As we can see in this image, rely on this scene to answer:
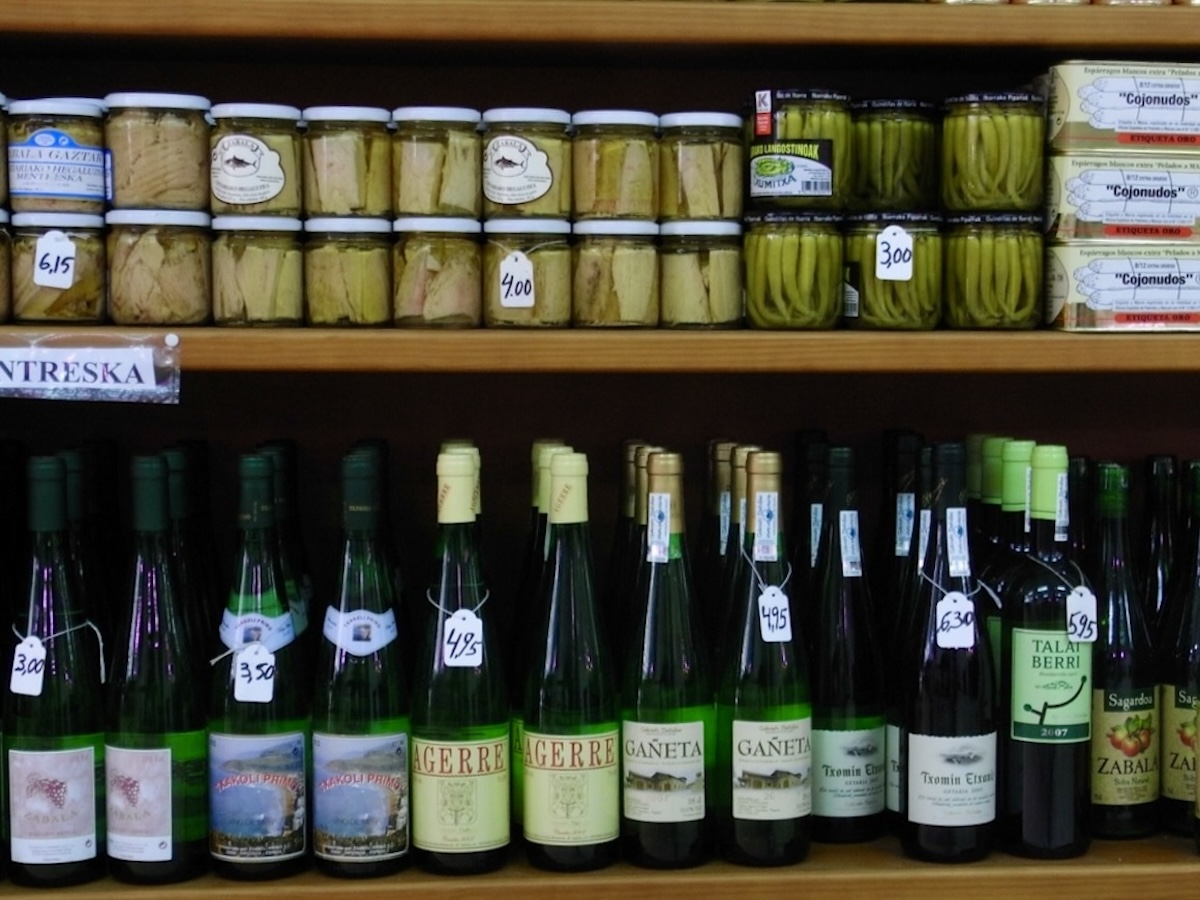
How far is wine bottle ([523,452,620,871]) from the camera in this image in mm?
1296

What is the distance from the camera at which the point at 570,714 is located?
4.42ft

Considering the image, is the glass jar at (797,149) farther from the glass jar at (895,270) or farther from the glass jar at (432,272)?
the glass jar at (432,272)

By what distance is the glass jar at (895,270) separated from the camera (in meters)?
1.36

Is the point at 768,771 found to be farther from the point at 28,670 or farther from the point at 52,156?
the point at 52,156

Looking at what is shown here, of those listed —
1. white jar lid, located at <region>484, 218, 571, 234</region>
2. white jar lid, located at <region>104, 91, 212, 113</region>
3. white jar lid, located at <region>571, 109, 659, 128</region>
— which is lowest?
white jar lid, located at <region>484, 218, 571, 234</region>

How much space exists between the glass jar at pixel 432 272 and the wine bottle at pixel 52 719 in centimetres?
36

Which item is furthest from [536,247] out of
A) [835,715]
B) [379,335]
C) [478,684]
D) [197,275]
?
[835,715]

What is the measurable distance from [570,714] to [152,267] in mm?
577

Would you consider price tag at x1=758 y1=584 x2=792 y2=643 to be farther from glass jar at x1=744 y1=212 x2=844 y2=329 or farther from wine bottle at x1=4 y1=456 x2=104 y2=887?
wine bottle at x1=4 y1=456 x2=104 y2=887

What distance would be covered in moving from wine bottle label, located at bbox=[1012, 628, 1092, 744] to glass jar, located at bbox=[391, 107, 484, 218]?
0.68 meters

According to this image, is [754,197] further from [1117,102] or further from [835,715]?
[835,715]

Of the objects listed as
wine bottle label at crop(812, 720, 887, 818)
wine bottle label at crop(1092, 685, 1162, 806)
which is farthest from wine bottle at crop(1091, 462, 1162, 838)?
wine bottle label at crop(812, 720, 887, 818)

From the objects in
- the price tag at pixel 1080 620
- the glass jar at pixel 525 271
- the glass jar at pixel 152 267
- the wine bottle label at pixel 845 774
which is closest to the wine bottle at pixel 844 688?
the wine bottle label at pixel 845 774

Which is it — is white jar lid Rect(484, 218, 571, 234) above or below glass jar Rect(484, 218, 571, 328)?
above
